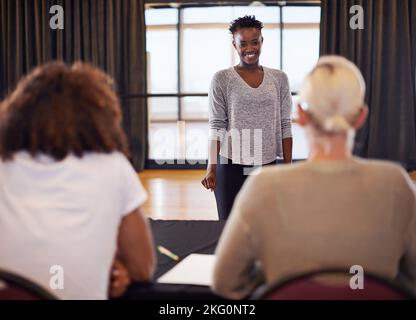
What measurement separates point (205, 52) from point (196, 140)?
49.9 inches

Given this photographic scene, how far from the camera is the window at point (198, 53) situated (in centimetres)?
696

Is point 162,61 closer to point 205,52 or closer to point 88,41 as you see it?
point 205,52

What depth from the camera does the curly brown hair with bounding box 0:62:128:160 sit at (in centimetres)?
116

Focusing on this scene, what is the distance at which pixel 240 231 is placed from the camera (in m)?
1.11

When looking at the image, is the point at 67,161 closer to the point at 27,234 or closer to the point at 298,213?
the point at 27,234

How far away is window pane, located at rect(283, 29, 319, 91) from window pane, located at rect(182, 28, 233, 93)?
0.81 meters

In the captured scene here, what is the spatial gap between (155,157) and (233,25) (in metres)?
4.52

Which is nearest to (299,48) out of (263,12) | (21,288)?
(263,12)

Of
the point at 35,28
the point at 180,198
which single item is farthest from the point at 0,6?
the point at 180,198

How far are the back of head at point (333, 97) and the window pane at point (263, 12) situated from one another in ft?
19.6

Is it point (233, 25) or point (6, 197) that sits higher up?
point (233, 25)

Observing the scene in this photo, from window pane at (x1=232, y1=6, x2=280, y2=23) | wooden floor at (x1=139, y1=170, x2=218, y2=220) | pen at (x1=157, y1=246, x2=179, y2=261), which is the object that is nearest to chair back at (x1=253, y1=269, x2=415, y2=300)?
pen at (x1=157, y1=246, x2=179, y2=261)

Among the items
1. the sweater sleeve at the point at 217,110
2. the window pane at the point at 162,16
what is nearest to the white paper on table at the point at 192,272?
the sweater sleeve at the point at 217,110

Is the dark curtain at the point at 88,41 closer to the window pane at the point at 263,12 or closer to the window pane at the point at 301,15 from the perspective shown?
the window pane at the point at 263,12
